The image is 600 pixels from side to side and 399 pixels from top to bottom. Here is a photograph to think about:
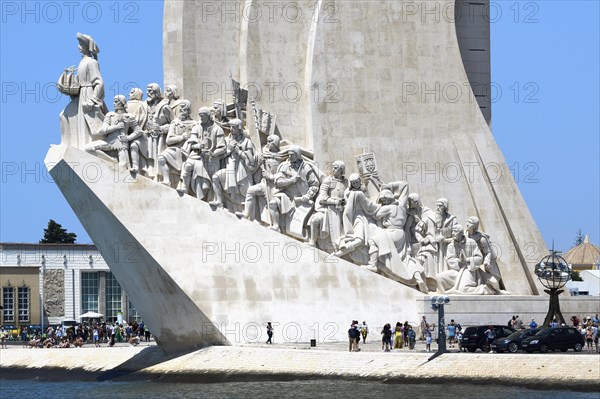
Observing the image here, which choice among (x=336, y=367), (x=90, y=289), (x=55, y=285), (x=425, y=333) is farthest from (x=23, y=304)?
(x=336, y=367)

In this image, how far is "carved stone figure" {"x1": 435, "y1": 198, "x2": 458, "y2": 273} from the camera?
3650cm

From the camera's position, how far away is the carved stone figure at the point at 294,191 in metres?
35.2

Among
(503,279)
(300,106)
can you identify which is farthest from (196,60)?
(503,279)

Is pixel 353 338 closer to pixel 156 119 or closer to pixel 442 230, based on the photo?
pixel 442 230

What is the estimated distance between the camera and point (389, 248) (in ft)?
117

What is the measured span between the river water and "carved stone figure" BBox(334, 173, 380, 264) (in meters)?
4.39

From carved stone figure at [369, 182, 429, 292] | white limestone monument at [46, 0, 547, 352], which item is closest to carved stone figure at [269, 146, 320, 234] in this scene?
white limestone monument at [46, 0, 547, 352]

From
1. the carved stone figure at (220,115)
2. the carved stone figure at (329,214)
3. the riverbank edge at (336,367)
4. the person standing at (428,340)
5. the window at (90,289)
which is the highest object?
the carved stone figure at (220,115)

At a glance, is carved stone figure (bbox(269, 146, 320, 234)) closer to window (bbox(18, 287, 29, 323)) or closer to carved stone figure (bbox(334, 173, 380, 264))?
carved stone figure (bbox(334, 173, 380, 264))

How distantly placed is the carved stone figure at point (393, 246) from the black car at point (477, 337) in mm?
3011

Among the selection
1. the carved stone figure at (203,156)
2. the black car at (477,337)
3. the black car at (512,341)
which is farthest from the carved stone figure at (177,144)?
the black car at (512,341)

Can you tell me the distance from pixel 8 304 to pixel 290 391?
91.5ft

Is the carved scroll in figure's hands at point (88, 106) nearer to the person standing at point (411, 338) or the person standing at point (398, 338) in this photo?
the person standing at point (398, 338)

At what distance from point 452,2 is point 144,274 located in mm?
9564
